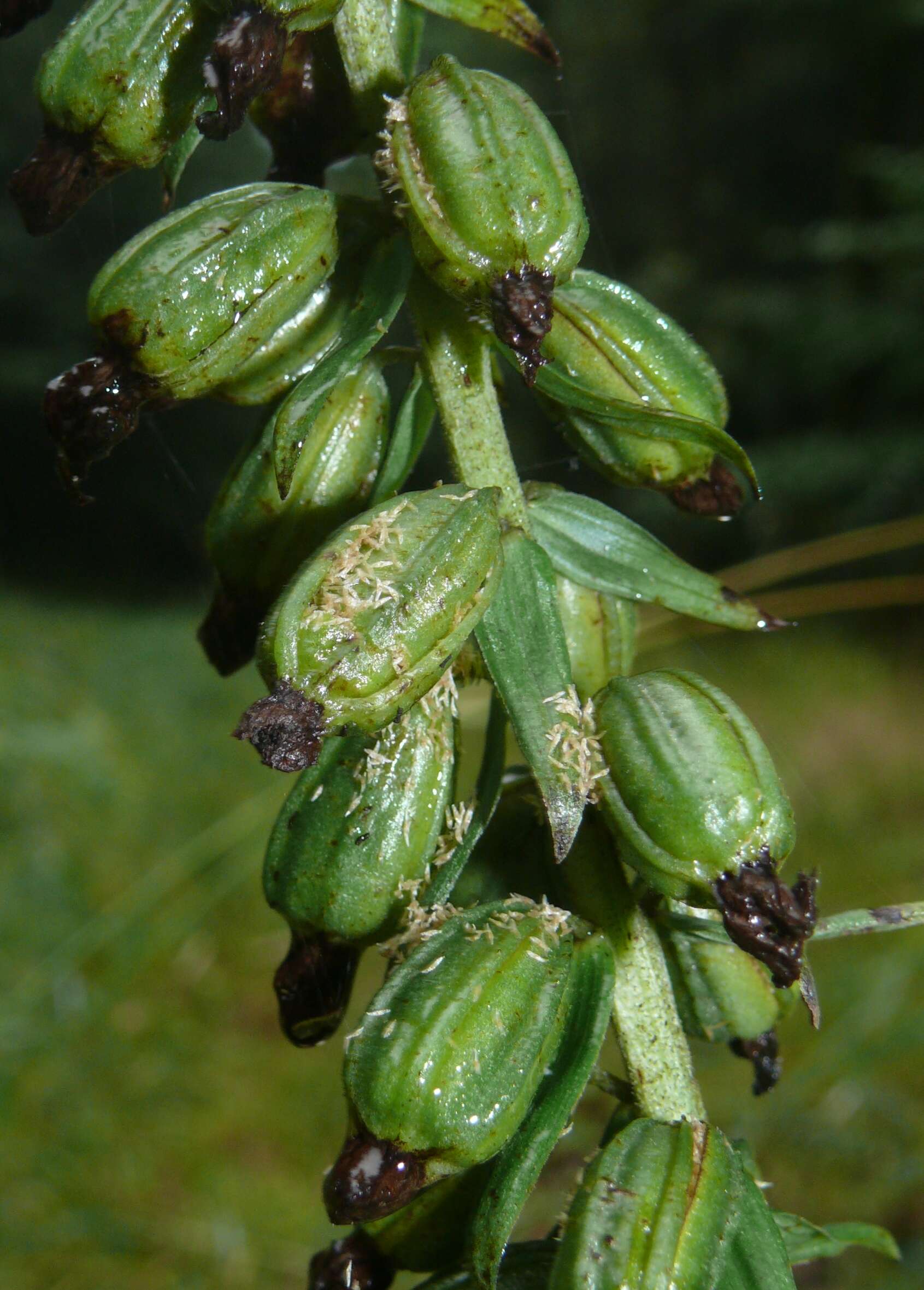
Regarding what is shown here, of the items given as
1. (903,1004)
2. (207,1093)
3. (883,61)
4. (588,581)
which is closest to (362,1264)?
(588,581)

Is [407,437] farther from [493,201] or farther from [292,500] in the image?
[493,201]

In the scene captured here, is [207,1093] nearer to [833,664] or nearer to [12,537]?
[833,664]

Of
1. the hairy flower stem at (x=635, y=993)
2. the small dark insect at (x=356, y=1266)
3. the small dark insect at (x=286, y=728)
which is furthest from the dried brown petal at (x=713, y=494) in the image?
the small dark insect at (x=356, y=1266)

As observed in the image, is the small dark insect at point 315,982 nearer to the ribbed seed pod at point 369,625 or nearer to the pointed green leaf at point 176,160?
the ribbed seed pod at point 369,625

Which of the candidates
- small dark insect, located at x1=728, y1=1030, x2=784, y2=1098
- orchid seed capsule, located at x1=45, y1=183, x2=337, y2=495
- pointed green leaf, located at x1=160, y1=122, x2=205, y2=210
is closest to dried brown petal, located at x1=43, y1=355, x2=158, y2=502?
orchid seed capsule, located at x1=45, y1=183, x2=337, y2=495

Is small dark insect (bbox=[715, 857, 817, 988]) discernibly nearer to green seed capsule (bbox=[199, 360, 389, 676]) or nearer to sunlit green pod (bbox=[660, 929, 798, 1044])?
sunlit green pod (bbox=[660, 929, 798, 1044])

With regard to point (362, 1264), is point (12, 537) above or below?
below

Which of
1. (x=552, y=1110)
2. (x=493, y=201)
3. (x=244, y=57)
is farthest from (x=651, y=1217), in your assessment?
(x=244, y=57)
